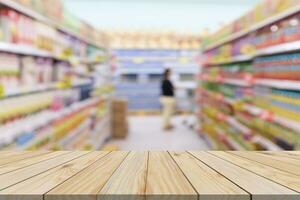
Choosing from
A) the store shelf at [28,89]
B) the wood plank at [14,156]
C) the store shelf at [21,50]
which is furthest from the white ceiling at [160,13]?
the wood plank at [14,156]

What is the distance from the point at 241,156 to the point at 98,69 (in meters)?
5.86

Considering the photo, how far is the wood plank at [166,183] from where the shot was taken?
0.94m

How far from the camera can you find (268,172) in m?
1.18

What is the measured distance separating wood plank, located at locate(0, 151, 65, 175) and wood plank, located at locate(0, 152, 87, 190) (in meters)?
0.03

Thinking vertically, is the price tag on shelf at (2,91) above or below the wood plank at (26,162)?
above

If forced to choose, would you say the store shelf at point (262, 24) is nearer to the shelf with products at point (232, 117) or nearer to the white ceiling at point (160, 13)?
the shelf with products at point (232, 117)

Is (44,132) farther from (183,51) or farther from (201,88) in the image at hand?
(183,51)

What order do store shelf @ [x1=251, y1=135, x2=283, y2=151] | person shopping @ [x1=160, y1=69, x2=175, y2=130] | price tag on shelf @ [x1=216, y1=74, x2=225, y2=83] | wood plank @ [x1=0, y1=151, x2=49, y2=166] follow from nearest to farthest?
wood plank @ [x1=0, y1=151, x2=49, y2=166] → store shelf @ [x1=251, y1=135, x2=283, y2=151] → price tag on shelf @ [x1=216, y1=74, x2=225, y2=83] → person shopping @ [x1=160, y1=69, x2=175, y2=130]

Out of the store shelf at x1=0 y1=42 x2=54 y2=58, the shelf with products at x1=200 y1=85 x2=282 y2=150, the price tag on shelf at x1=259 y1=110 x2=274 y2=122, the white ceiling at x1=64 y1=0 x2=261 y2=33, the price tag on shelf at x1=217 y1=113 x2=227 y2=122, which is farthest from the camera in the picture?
the white ceiling at x1=64 y1=0 x2=261 y2=33

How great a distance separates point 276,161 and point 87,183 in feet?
2.46

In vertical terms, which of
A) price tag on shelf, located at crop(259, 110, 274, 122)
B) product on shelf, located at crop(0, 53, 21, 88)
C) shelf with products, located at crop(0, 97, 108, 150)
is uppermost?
product on shelf, located at crop(0, 53, 21, 88)

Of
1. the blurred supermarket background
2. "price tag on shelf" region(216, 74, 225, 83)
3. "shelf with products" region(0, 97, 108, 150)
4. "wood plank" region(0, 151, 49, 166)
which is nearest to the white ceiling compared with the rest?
the blurred supermarket background

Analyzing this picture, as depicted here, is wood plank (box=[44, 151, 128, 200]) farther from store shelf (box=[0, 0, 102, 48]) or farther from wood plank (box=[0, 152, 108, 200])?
store shelf (box=[0, 0, 102, 48])

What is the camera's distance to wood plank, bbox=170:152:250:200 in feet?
3.10
